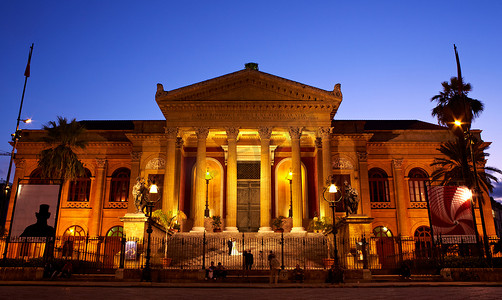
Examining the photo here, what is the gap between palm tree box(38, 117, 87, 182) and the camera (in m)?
29.3

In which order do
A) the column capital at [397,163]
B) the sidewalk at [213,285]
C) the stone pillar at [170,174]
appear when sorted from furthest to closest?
the column capital at [397,163]
the stone pillar at [170,174]
the sidewalk at [213,285]

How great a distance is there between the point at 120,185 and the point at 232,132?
1265 centimetres

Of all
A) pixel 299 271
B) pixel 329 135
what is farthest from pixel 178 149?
pixel 299 271

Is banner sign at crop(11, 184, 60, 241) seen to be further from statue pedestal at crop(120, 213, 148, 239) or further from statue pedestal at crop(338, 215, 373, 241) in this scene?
statue pedestal at crop(338, 215, 373, 241)

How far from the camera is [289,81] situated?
101 ft

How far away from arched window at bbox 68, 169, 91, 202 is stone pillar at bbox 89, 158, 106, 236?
0.96 meters

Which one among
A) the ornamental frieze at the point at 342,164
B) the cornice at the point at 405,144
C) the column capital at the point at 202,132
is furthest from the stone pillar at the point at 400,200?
the column capital at the point at 202,132

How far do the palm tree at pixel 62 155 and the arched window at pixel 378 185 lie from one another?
78.7 ft

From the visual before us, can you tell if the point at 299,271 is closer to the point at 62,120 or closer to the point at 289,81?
the point at 289,81

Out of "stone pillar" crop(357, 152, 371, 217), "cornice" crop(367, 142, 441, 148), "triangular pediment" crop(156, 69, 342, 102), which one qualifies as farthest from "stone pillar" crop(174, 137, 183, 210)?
"cornice" crop(367, 142, 441, 148)

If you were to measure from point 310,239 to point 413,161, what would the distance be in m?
16.3

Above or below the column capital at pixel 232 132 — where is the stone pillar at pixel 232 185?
below

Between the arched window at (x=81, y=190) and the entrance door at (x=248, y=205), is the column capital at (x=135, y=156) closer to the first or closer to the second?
the arched window at (x=81, y=190)

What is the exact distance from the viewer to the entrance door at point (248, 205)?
3406 centimetres
